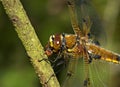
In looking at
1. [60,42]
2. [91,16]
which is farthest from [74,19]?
[60,42]

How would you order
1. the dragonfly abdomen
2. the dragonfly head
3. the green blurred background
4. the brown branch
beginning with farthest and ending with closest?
the green blurred background < the dragonfly abdomen < the dragonfly head < the brown branch

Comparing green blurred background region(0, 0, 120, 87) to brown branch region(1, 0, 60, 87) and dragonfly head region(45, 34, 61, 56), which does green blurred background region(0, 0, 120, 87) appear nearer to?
dragonfly head region(45, 34, 61, 56)

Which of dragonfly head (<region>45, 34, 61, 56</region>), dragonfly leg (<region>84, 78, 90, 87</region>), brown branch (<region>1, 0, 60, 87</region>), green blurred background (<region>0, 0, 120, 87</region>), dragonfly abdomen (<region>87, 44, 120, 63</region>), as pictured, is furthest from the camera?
green blurred background (<region>0, 0, 120, 87</region>)

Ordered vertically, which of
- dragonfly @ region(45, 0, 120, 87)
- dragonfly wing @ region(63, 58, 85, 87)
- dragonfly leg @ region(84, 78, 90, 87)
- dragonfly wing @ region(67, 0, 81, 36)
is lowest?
dragonfly leg @ region(84, 78, 90, 87)

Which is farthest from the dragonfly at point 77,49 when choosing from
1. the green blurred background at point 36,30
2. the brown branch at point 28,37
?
the green blurred background at point 36,30

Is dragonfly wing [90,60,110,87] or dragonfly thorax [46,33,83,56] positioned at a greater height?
dragonfly thorax [46,33,83,56]

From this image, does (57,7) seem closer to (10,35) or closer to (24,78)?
(10,35)

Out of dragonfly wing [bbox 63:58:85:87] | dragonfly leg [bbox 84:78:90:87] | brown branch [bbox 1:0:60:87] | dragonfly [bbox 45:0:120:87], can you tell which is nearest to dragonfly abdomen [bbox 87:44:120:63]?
dragonfly [bbox 45:0:120:87]

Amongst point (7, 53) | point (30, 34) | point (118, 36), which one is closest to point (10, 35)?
point (7, 53)
